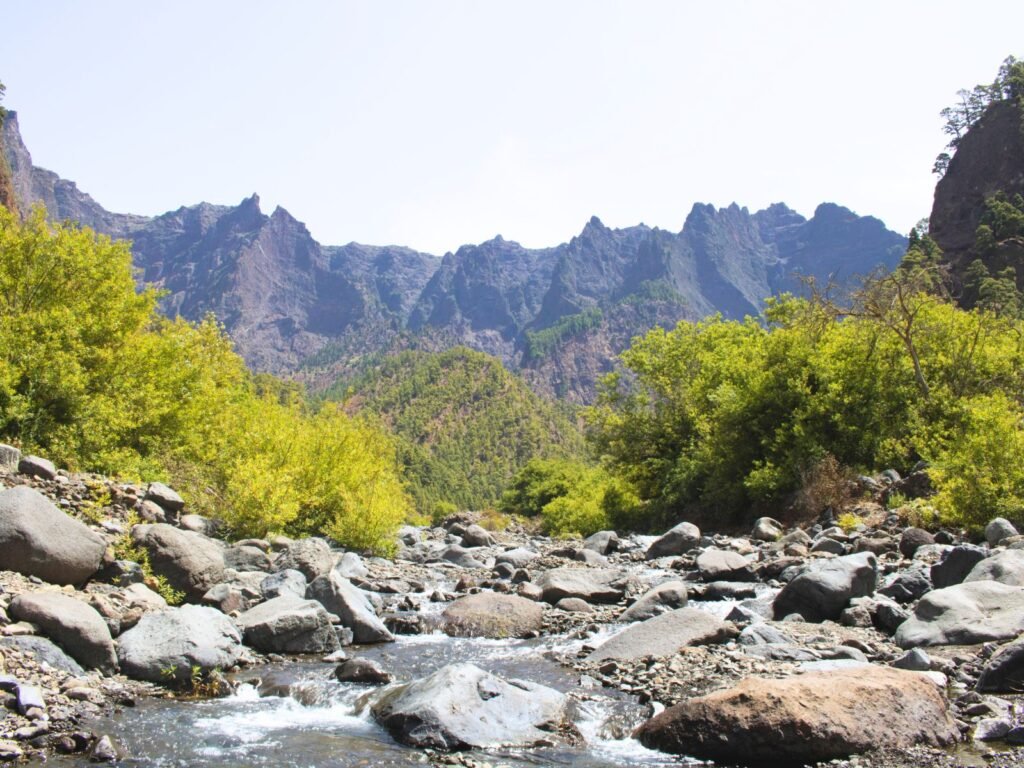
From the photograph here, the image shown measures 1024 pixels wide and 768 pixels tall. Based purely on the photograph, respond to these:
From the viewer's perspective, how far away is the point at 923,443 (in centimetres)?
2352

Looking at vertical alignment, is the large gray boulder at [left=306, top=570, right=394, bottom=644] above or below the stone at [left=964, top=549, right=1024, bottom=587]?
below

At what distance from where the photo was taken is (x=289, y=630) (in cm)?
1219

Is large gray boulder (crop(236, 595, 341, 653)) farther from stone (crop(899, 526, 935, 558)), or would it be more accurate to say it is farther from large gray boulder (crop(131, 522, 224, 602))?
stone (crop(899, 526, 935, 558))

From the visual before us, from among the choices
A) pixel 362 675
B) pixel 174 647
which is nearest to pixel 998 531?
pixel 362 675

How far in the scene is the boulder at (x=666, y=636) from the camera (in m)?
11.5

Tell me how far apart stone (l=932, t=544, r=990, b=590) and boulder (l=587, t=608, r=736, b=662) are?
406 centimetres

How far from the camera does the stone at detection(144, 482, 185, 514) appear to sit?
1773 centimetres

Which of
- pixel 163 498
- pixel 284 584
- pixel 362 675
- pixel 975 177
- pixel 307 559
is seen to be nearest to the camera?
pixel 362 675

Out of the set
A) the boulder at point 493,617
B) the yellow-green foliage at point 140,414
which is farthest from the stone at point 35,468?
the boulder at point 493,617

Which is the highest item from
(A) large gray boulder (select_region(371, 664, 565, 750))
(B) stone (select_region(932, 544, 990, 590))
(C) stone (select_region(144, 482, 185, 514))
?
A: (B) stone (select_region(932, 544, 990, 590))

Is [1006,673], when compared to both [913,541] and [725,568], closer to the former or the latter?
[913,541]

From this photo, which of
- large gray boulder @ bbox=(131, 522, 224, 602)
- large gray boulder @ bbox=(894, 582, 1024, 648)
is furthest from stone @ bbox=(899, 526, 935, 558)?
large gray boulder @ bbox=(131, 522, 224, 602)

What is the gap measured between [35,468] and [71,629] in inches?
270

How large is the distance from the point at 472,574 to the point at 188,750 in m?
13.2
